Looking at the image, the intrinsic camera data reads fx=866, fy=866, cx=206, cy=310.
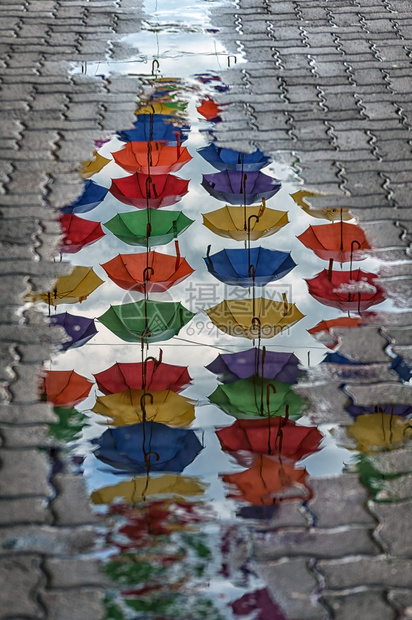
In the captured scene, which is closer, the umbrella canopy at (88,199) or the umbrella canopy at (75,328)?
the umbrella canopy at (75,328)

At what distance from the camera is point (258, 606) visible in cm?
247

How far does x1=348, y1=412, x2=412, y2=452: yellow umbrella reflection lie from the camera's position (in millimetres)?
3176

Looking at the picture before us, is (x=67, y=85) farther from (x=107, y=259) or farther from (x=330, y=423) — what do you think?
(x=330, y=423)

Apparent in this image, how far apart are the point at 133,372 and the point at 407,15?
6.39 metres

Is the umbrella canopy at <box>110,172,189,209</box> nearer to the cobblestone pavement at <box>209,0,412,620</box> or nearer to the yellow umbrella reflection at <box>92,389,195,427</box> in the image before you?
the cobblestone pavement at <box>209,0,412,620</box>

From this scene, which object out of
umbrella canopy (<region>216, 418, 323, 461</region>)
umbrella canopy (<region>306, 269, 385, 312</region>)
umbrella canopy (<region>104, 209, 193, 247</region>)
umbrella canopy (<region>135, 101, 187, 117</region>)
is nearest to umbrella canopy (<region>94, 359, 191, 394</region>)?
umbrella canopy (<region>216, 418, 323, 461</region>)

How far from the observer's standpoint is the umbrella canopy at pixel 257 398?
3.37m

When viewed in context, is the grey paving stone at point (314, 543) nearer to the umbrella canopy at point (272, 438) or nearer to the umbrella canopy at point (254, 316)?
the umbrella canopy at point (272, 438)

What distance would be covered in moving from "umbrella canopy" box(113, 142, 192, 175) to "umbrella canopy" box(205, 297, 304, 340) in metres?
1.60

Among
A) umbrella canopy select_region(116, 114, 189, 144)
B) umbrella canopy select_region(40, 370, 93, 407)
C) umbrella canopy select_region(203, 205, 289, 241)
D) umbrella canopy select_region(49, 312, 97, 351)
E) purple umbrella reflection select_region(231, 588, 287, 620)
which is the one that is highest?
umbrella canopy select_region(116, 114, 189, 144)

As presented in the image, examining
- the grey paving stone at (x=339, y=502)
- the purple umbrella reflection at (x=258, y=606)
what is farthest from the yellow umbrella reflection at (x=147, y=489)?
the purple umbrella reflection at (x=258, y=606)

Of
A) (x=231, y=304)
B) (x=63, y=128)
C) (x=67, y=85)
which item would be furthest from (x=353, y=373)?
(x=67, y=85)

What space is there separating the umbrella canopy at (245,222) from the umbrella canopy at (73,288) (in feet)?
2.67

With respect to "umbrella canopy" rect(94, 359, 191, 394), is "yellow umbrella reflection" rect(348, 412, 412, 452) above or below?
below
